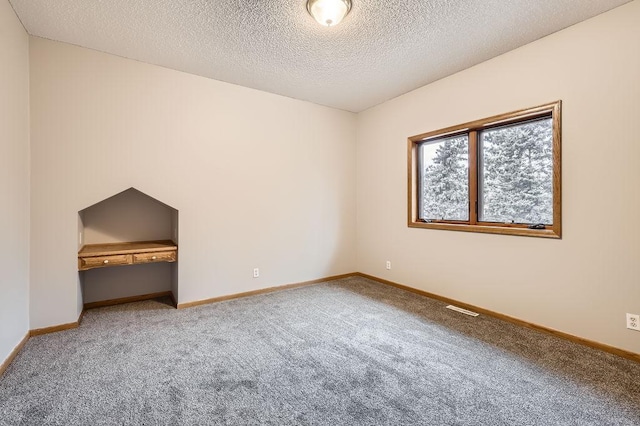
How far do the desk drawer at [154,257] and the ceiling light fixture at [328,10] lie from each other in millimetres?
2760

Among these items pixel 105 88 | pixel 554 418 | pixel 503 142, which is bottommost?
pixel 554 418

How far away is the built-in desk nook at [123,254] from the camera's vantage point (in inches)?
112

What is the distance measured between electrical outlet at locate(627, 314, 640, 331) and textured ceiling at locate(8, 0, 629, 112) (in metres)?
2.40

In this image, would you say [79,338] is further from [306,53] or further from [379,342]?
[306,53]

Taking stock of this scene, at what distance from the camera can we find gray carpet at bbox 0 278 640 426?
1.63 meters

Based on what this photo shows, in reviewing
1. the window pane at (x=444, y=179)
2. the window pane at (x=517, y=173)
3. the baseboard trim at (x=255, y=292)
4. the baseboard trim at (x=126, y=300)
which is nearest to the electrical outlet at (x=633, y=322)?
the window pane at (x=517, y=173)

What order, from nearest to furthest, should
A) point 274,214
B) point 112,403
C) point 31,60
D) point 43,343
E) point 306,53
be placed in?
Result: 1. point 112,403
2. point 43,343
3. point 31,60
4. point 306,53
5. point 274,214

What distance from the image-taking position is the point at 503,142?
3107mm

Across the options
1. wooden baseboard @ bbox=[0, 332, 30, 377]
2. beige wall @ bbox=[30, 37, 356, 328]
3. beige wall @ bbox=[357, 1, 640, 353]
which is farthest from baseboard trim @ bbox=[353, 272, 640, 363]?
wooden baseboard @ bbox=[0, 332, 30, 377]

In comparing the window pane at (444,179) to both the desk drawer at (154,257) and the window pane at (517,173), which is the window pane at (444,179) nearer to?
the window pane at (517,173)

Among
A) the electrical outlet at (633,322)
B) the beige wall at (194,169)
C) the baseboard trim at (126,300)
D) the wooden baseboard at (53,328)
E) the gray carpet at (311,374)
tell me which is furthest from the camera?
the baseboard trim at (126,300)

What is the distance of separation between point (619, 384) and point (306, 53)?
3.58 meters

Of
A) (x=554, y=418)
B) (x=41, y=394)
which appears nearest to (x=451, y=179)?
(x=554, y=418)

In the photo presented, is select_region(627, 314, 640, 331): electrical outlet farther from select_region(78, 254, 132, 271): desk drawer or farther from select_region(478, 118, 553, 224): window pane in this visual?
select_region(78, 254, 132, 271): desk drawer
